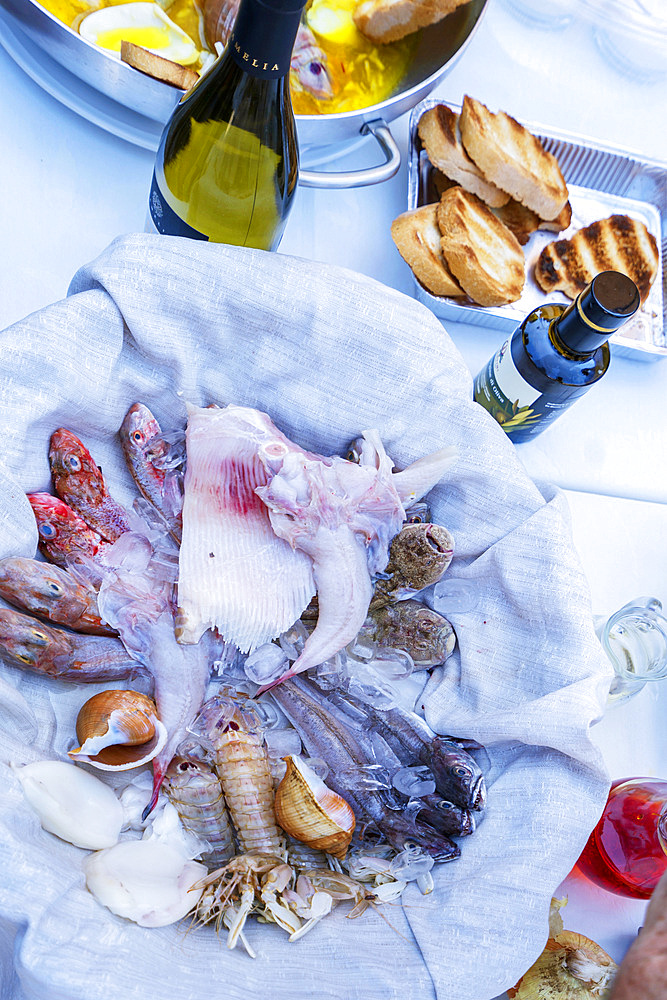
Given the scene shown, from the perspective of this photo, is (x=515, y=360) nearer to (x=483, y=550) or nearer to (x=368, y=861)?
(x=483, y=550)

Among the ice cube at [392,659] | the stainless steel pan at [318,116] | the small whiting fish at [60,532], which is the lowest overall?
the ice cube at [392,659]

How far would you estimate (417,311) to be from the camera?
0.66 metres

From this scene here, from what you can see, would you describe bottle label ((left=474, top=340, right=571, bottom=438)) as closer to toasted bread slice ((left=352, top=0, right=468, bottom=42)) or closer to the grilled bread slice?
the grilled bread slice

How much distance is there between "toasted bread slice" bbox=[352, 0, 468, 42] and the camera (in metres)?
0.79

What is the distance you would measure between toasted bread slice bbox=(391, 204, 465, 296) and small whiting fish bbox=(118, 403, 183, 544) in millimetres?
321

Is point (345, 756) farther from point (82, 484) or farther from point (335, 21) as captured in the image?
point (335, 21)

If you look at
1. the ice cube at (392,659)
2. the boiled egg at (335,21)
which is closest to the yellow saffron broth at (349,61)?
the boiled egg at (335,21)

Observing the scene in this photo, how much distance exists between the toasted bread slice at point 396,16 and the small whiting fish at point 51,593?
2.15ft

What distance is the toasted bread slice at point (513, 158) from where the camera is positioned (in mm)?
800

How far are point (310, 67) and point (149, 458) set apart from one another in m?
0.48

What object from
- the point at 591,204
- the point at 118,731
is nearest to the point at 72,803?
the point at 118,731

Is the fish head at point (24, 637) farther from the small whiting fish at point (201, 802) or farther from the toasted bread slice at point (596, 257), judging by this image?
the toasted bread slice at point (596, 257)

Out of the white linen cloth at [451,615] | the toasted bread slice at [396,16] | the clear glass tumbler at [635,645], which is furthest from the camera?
the toasted bread slice at [396,16]

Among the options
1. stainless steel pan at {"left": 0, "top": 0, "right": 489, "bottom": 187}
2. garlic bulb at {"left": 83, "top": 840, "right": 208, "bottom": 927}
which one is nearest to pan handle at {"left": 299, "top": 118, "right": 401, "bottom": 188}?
stainless steel pan at {"left": 0, "top": 0, "right": 489, "bottom": 187}
